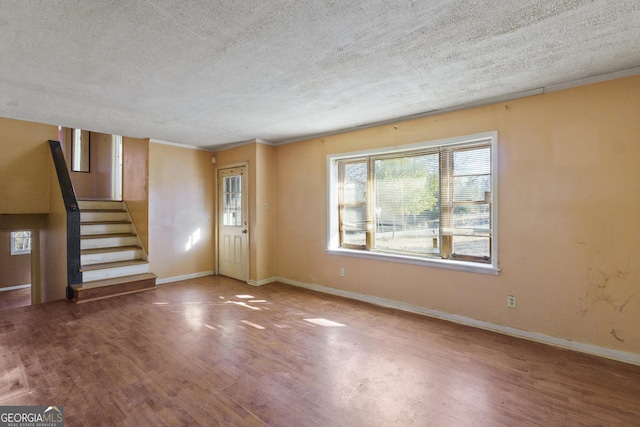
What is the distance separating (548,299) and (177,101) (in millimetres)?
4345

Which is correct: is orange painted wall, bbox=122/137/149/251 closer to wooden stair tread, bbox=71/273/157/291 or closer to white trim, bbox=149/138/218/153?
white trim, bbox=149/138/218/153

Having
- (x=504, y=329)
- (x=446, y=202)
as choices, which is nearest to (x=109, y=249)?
(x=446, y=202)

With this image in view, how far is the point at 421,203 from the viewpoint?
3844 mm

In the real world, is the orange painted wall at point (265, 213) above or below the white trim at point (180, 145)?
below

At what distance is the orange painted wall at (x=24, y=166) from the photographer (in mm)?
4617

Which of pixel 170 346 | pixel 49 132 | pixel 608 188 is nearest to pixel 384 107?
pixel 608 188

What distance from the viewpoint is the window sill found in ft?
10.8

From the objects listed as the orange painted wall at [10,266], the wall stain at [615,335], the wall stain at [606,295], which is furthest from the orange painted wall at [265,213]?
the orange painted wall at [10,266]

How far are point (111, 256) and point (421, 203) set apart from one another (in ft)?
16.7

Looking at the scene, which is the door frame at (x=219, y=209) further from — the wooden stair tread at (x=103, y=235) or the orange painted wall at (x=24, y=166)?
the orange painted wall at (x=24, y=166)

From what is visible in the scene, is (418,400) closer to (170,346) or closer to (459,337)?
(459,337)

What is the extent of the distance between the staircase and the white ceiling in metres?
2.26

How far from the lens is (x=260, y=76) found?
101 inches

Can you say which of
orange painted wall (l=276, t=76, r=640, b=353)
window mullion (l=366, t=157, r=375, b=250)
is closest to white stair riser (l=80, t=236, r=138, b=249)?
window mullion (l=366, t=157, r=375, b=250)
